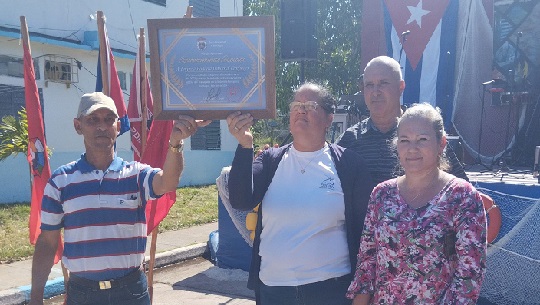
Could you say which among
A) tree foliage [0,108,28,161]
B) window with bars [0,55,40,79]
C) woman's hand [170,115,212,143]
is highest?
window with bars [0,55,40,79]

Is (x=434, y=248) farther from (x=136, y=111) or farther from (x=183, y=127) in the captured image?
(x=136, y=111)

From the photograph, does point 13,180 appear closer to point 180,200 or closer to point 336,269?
point 180,200

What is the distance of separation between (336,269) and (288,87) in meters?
17.4

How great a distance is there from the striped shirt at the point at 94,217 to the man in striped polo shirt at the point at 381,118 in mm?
1135

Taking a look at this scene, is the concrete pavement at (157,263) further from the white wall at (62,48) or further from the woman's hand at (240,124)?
the woman's hand at (240,124)

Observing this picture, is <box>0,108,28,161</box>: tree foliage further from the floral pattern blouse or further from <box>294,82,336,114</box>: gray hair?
the floral pattern blouse

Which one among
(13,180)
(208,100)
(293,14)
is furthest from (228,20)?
(13,180)

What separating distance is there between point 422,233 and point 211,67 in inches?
46.4

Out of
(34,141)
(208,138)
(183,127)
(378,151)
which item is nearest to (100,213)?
(183,127)

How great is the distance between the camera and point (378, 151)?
2664mm

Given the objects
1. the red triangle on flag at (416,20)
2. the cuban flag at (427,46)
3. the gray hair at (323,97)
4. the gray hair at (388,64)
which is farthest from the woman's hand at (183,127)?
the red triangle on flag at (416,20)

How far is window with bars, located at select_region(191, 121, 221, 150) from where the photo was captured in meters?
14.9

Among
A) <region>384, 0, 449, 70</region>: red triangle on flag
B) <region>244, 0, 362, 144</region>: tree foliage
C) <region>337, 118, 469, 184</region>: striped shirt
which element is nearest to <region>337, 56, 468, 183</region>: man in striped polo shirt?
<region>337, 118, 469, 184</region>: striped shirt

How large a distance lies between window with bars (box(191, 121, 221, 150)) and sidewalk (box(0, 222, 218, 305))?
5880 mm
